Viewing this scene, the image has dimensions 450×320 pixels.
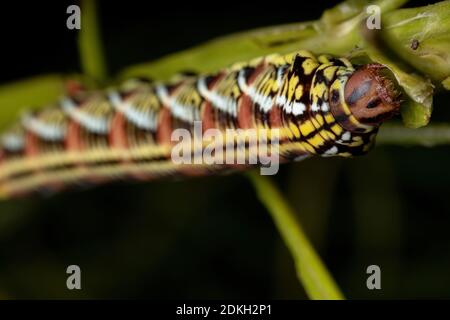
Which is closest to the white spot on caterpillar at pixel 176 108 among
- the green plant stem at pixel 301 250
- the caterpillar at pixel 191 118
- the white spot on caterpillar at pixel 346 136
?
the caterpillar at pixel 191 118

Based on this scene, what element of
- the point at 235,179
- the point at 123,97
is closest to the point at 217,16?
the point at 235,179

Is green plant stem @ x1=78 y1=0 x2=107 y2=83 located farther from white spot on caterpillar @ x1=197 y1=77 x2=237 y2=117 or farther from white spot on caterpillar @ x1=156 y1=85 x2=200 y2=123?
white spot on caterpillar @ x1=197 y1=77 x2=237 y2=117

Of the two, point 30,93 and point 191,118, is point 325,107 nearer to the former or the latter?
point 191,118

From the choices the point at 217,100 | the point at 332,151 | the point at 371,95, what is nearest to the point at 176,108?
the point at 217,100

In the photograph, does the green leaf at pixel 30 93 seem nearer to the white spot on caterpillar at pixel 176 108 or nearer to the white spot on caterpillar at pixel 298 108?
the white spot on caterpillar at pixel 176 108

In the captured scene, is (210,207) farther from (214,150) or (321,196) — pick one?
(214,150)
